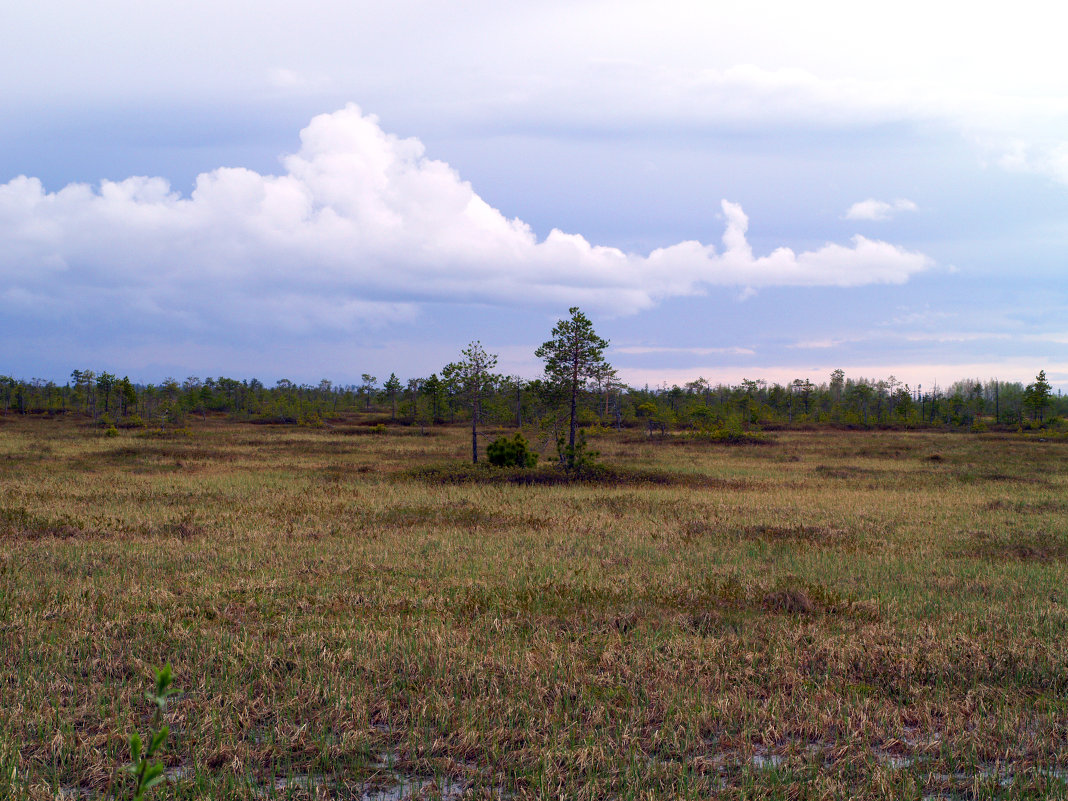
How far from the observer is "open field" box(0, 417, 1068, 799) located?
216 inches

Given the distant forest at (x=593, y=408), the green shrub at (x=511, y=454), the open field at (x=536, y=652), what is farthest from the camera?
the distant forest at (x=593, y=408)

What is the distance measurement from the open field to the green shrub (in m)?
13.7

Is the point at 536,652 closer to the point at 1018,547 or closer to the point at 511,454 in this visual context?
the point at 1018,547

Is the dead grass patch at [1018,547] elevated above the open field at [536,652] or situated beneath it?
situated beneath

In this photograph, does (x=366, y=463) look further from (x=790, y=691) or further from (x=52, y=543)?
(x=790, y=691)

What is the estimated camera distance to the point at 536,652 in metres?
8.00

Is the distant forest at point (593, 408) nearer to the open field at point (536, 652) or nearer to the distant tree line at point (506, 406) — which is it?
the distant tree line at point (506, 406)

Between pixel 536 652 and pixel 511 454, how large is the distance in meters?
25.2

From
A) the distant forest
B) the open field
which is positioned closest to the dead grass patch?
the open field

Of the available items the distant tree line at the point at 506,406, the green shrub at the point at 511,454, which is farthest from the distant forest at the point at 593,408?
the green shrub at the point at 511,454

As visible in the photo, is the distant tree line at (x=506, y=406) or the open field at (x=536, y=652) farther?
the distant tree line at (x=506, y=406)

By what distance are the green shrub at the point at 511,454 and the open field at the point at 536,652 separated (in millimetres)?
13728

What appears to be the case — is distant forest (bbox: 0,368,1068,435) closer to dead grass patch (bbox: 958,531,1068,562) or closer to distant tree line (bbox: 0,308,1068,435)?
distant tree line (bbox: 0,308,1068,435)

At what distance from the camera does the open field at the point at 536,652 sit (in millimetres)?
5488
